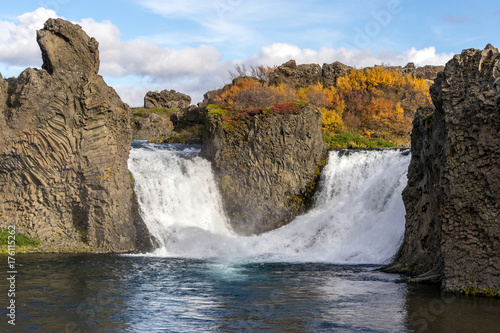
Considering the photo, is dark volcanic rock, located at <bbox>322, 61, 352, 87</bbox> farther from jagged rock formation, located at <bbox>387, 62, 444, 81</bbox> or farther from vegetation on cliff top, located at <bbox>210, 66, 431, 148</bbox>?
jagged rock formation, located at <bbox>387, 62, 444, 81</bbox>

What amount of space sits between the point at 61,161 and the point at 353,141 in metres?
26.6

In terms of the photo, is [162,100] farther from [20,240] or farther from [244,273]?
[244,273]

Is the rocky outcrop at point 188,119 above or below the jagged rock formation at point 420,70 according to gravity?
below

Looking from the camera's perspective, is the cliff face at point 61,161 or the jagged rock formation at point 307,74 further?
the jagged rock formation at point 307,74

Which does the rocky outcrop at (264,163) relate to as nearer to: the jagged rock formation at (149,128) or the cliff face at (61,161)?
the cliff face at (61,161)

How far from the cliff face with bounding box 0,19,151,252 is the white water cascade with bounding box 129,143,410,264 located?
234 cm

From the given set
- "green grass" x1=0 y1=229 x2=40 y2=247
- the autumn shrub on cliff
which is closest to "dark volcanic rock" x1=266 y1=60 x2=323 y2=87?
the autumn shrub on cliff

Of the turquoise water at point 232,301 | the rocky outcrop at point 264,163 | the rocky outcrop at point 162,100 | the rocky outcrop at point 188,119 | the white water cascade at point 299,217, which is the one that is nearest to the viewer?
the turquoise water at point 232,301

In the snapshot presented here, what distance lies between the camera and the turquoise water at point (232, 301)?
39.2 feet

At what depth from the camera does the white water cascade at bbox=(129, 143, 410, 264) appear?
25375 millimetres

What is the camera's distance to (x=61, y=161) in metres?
25.9
